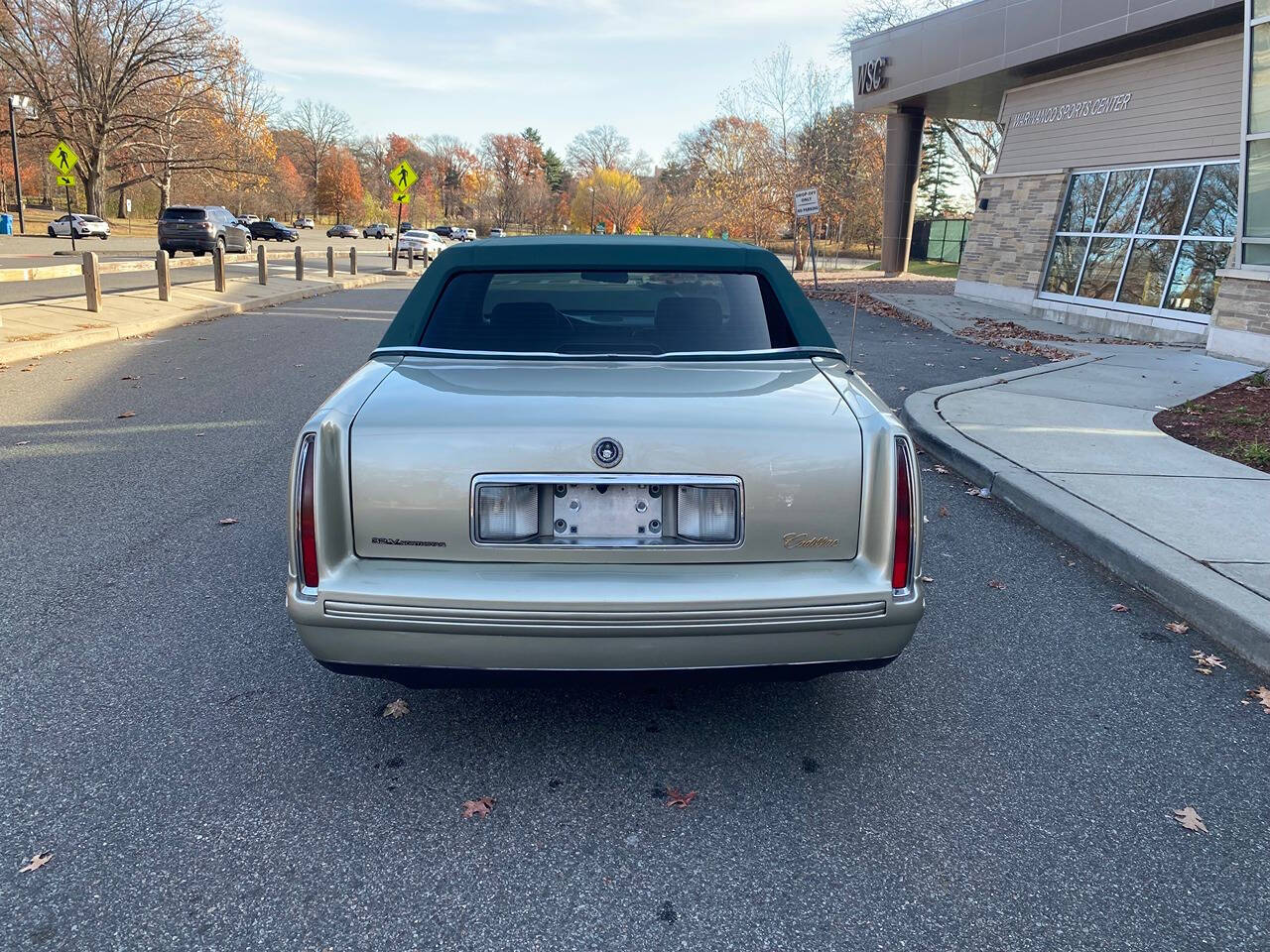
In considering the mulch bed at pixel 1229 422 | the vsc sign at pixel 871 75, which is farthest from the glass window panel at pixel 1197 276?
the vsc sign at pixel 871 75

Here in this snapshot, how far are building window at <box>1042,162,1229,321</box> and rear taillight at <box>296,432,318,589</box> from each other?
652 inches

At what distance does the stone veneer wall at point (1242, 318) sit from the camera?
1168 cm

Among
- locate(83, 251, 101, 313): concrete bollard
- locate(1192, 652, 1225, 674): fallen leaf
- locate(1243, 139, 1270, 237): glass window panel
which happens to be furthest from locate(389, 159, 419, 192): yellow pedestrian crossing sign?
locate(1192, 652, 1225, 674): fallen leaf

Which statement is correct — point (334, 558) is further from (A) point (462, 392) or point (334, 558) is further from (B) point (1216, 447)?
(B) point (1216, 447)

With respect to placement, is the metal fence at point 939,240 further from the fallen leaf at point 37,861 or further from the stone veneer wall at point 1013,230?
the fallen leaf at point 37,861

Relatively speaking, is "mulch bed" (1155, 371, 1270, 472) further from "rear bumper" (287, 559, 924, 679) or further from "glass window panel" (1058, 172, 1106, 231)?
"glass window panel" (1058, 172, 1106, 231)

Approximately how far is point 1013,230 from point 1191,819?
68.7 feet

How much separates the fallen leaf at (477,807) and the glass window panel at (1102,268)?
18.8m

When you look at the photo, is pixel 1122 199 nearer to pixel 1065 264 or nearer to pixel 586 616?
pixel 1065 264

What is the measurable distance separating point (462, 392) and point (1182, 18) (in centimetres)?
1728

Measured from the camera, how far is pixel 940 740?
10.4ft

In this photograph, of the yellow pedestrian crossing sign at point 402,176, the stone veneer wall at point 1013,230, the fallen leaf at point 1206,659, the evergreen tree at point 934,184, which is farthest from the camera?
the evergreen tree at point 934,184

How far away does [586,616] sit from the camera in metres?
2.55

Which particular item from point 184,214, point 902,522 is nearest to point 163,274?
point 902,522
